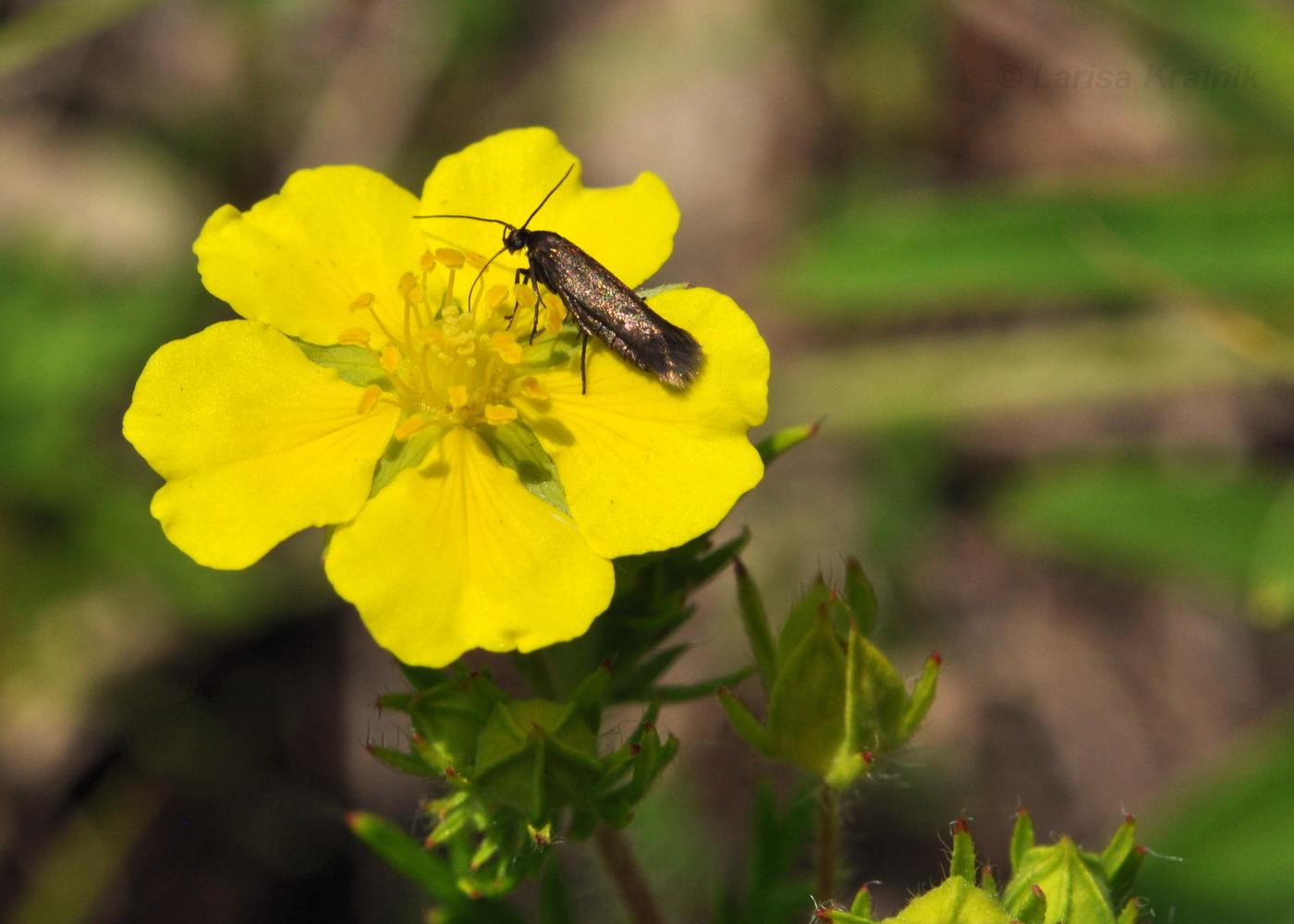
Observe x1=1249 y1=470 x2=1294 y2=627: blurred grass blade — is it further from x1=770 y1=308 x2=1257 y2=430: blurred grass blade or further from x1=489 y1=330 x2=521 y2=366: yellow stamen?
x1=489 y1=330 x2=521 y2=366: yellow stamen

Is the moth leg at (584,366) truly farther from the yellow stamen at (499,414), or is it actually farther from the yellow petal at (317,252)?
the yellow petal at (317,252)

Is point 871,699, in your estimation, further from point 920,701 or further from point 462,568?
point 462,568

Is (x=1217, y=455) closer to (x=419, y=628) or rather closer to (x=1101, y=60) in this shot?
(x=1101, y=60)

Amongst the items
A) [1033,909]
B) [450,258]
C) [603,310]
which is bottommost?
[1033,909]

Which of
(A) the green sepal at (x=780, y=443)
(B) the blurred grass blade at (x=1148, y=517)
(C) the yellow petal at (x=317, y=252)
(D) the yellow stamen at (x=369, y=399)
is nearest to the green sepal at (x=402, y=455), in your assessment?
(D) the yellow stamen at (x=369, y=399)

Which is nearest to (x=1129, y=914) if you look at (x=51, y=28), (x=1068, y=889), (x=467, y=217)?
(x=1068, y=889)
